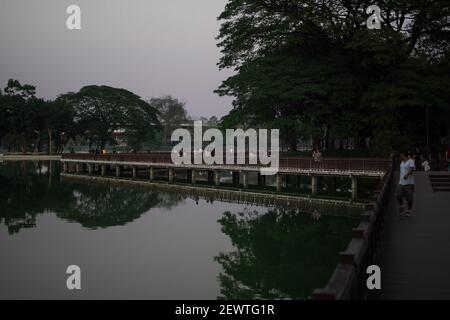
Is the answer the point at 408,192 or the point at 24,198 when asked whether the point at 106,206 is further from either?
the point at 408,192

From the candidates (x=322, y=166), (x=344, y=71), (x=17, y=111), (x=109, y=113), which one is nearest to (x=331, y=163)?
(x=322, y=166)

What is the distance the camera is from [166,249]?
66.5 feet

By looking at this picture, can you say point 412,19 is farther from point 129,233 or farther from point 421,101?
point 129,233

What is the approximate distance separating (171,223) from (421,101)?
19281mm

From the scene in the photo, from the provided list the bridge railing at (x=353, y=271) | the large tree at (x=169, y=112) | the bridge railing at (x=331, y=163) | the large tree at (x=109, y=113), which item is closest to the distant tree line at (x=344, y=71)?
the bridge railing at (x=331, y=163)

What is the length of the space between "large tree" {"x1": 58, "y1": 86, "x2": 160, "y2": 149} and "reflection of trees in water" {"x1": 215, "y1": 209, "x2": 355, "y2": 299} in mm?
59244

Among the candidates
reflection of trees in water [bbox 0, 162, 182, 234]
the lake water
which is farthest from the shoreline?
the lake water

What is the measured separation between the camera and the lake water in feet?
49.3

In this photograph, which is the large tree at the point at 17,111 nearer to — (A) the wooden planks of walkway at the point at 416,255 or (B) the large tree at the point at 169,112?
(B) the large tree at the point at 169,112

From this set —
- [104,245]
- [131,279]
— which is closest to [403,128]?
[104,245]

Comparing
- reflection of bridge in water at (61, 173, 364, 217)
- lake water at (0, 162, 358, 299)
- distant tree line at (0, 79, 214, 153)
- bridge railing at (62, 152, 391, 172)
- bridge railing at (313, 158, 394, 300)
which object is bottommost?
lake water at (0, 162, 358, 299)

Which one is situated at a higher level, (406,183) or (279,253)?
(406,183)

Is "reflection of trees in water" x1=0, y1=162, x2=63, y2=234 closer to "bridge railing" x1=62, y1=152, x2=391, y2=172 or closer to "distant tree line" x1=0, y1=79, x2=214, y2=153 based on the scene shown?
"bridge railing" x1=62, y1=152, x2=391, y2=172

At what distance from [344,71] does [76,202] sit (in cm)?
2326
